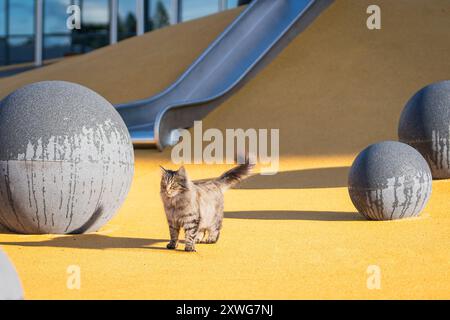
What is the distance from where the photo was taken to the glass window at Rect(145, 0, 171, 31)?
4072cm

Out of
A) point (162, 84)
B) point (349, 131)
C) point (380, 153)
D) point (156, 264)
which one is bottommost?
point (156, 264)

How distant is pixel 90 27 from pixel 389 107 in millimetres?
24227

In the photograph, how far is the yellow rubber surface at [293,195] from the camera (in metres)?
7.38

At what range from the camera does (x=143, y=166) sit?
18.9 meters

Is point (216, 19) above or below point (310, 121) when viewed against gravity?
above

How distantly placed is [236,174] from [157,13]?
3224 centimetres

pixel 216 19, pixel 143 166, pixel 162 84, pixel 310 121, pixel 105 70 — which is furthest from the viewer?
pixel 216 19

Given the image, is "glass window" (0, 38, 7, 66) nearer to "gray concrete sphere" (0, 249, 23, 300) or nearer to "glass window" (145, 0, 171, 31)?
"glass window" (145, 0, 171, 31)

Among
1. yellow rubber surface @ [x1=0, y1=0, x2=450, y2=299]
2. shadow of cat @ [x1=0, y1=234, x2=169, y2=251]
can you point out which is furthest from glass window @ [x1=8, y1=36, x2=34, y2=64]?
shadow of cat @ [x1=0, y1=234, x2=169, y2=251]

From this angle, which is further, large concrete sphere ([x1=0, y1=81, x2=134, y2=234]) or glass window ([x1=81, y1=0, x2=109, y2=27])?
glass window ([x1=81, y1=0, x2=109, y2=27])

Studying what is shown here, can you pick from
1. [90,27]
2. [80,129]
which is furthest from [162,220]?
[90,27]

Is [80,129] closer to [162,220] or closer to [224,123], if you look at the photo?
[162,220]

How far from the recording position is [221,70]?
24500 millimetres

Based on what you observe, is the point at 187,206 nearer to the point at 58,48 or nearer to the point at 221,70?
the point at 221,70
